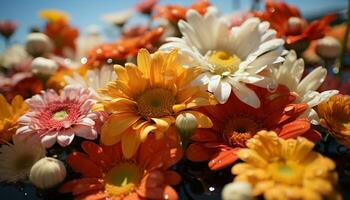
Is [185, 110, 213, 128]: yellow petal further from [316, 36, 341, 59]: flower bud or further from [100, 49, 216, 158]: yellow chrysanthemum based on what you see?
[316, 36, 341, 59]: flower bud

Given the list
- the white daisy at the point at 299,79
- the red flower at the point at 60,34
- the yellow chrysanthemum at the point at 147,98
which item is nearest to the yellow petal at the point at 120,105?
the yellow chrysanthemum at the point at 147,98

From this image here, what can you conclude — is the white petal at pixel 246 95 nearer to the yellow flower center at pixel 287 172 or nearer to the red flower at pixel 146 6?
the yellow flower center at pixel 287 172

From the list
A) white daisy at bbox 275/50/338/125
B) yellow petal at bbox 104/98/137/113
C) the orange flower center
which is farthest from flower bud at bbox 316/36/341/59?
yellow petal at bbox 104/98/137/113

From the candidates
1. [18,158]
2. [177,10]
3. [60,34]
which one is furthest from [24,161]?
[60,34]

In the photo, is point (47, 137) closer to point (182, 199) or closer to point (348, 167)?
point (182, 199)

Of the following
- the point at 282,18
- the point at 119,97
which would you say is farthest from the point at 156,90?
the point at 282,18
